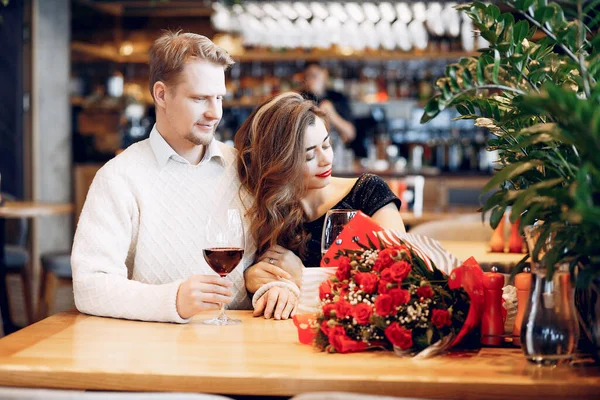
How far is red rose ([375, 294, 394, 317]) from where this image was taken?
1.53 metres

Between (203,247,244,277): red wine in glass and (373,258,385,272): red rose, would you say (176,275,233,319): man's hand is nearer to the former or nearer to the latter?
(203,247,244,277): red wine in glass

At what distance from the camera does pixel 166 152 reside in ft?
7.57

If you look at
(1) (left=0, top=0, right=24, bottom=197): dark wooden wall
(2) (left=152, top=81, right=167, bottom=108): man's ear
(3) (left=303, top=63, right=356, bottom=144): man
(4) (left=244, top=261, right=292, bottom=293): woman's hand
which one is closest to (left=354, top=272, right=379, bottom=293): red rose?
(4) (left=244, top=261, right=292, bottom=293): woman's hand

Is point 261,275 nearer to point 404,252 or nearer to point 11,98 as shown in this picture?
point 404,252

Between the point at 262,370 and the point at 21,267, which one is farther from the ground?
the point at 262,370

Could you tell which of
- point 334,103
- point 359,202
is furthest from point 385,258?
point 334,103

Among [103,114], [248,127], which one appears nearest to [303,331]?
[248,127]

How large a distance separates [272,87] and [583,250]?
7659mm

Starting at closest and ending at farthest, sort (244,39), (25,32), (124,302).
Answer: (124,302), (25,32), (244,39)

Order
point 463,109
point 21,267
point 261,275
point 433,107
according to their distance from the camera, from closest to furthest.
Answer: point 433,107 < point 463,109 < point 261,275 < point 21,267

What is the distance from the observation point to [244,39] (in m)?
8.09

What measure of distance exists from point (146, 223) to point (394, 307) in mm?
919

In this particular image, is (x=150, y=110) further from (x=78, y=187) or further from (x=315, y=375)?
(x=315, y=375)

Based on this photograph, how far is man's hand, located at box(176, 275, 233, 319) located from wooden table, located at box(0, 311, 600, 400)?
122mm
